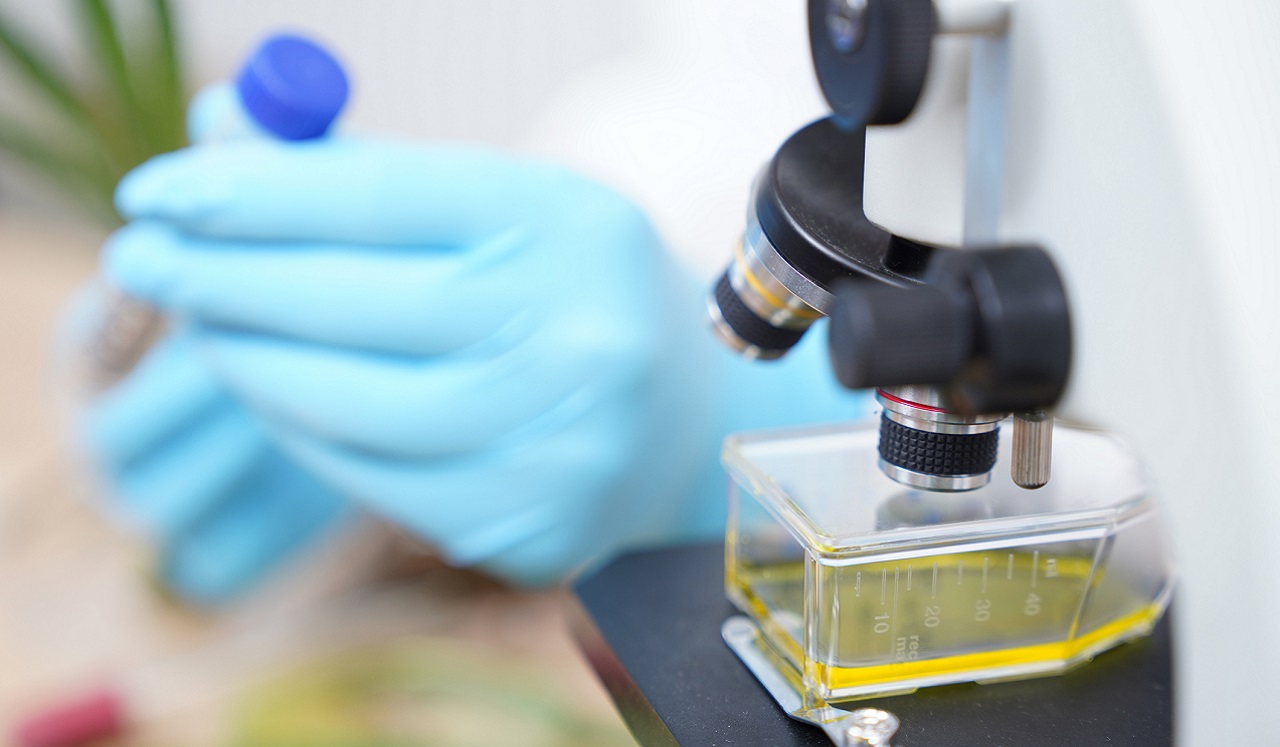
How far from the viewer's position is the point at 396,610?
0.83 meters

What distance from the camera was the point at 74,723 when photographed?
644 millimetres

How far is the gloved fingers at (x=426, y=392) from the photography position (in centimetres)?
61

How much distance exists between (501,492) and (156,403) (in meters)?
0.33

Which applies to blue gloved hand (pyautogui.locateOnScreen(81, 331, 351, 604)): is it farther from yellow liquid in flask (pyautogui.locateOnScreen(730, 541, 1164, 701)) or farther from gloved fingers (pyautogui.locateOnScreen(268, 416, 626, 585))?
yellow liquid in flask (pyautogui.locateOnScreen(730, 541, 1164, 701))

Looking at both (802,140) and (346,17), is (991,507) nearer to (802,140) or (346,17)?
(802,140)

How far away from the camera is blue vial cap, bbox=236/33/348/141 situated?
50cm

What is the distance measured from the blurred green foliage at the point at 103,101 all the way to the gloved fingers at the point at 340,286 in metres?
0.43

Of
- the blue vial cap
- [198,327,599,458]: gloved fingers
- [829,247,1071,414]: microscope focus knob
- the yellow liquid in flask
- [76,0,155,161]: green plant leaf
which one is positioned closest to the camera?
[829,247,1071,414]: microscope focus knob

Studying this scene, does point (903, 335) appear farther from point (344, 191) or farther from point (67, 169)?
point (67, 169)

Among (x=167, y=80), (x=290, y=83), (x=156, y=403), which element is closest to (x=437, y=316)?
(x=290, y=83)

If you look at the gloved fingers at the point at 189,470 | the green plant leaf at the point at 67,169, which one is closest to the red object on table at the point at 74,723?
the gloved fingers at the point at 189,470

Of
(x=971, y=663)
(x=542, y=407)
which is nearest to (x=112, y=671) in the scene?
(x=542, y=407)

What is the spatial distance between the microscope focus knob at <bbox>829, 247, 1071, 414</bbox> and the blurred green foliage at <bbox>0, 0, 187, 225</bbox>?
3.10 ft

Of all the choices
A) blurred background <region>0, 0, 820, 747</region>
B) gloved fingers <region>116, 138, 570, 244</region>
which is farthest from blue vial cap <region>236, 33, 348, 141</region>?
blurred background <region>0, 0, 820, 747</region>
